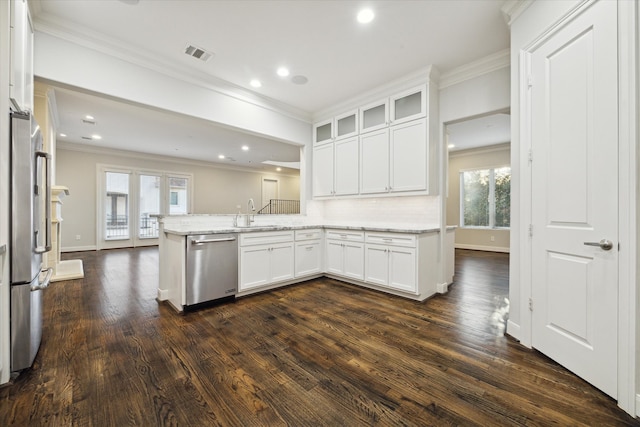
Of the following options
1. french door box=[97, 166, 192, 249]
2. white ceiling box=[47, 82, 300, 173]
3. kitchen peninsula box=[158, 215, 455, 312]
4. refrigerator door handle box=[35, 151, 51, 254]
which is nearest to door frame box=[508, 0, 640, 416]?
kitchen peninsula box=[158, 215, 455, 312]

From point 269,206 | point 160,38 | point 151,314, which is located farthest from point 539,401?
point 269,206

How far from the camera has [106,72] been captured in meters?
2.82

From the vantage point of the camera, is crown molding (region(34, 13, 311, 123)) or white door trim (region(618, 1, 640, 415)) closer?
white door trim (region(618, 1, 640, 415))

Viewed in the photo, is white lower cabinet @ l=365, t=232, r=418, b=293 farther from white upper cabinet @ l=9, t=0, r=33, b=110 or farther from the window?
the window

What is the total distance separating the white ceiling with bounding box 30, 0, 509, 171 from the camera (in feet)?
7.90

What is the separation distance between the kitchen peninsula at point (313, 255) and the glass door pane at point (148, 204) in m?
6.16

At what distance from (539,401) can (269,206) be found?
1063cm

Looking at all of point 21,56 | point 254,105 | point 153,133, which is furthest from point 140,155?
point 21,56

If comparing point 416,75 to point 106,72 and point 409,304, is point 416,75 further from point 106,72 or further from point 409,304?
point 106,72

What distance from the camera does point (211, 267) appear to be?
10.2 ft

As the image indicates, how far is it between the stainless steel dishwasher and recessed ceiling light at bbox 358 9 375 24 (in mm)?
2663

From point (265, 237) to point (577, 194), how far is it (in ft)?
10.1

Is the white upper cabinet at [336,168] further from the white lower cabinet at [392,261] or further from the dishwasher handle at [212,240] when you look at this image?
the dishwasher handle at [212,240]

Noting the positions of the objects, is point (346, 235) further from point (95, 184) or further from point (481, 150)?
point (95, 184)
